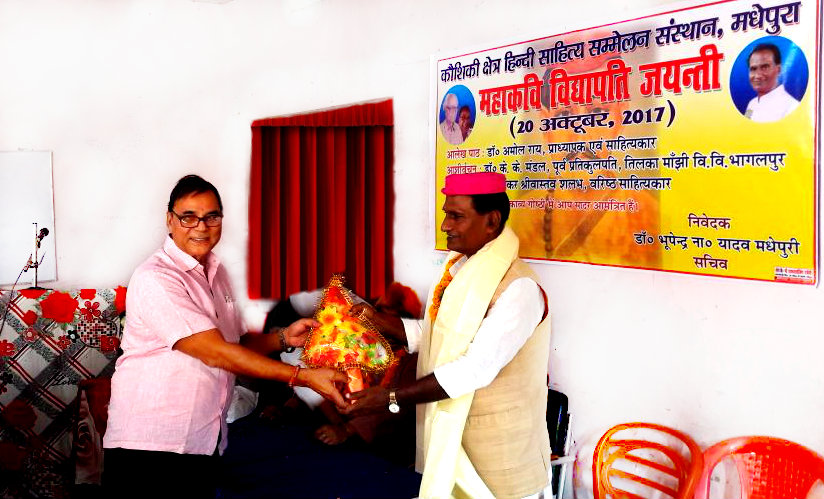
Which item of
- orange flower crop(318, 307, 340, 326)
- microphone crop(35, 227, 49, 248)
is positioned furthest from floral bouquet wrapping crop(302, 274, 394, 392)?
microphone crop(35, 227, 49, 248)

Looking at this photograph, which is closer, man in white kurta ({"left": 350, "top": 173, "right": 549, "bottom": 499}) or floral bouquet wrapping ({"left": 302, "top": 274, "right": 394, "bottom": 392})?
man in white kurta ({"left": 350, "top": 173, "right": 549, "bottom": 499})

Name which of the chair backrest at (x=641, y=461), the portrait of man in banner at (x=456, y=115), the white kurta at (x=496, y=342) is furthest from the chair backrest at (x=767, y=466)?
the portrait of man in banner at (x=456, y=115)

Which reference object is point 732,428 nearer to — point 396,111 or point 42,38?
point 396,111

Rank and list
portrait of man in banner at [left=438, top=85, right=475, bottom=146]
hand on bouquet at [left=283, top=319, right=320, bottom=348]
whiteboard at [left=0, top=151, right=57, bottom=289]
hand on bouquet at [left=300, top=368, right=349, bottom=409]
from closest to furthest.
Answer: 1. hand on bouquet at [left=300, top=368, right=349, bottom=409]
2. hand on bouquet at [left=283, top=319, right=320, bottom=348]
3. portrait of man in banner at [left=438, top=85, right=475, bottom=146]
4. whiteboard at [left=0, top=151, right=57, bottom=289]

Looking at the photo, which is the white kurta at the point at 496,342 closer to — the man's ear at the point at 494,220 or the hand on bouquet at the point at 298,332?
the man's ear at the point at 494,220

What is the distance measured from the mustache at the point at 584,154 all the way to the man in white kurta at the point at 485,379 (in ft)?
2.27

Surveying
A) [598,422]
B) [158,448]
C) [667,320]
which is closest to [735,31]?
[667,320]

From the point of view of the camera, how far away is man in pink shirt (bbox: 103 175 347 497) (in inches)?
85.0

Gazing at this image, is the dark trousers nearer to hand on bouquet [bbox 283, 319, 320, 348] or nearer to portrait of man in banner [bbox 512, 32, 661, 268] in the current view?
hand on bouquet [bbox 283, 319, 320, 348]

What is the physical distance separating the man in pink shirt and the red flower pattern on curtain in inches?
74.2

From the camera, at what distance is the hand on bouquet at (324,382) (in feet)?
8.52

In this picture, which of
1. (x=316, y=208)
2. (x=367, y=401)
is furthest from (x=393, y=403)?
(x=316, y=208)

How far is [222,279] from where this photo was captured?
2615 millimetres

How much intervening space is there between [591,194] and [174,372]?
1705mm
